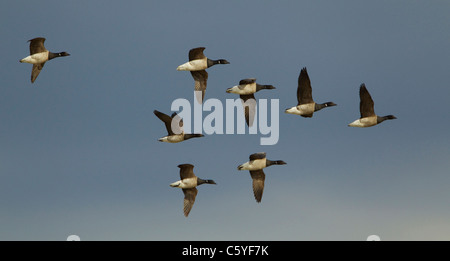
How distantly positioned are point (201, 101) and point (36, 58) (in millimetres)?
8851

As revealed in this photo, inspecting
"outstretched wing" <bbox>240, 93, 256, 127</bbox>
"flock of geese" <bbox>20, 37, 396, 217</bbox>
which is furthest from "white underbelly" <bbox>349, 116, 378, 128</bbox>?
"outstretched wing" <bbox>240, 93, 256, 127</bbox>

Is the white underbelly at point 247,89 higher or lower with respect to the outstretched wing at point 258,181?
higher

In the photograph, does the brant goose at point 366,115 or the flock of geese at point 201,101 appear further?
the flock of geese at point 201,101

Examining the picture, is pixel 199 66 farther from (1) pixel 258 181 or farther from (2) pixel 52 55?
(2) pixel 52 55

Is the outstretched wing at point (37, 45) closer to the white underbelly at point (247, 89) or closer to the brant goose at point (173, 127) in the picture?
the brant goose at point (173, 127)

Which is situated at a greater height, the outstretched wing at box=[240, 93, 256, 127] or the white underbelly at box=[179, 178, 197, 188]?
the outstretched wing at box=[240, 93, 256, 127]

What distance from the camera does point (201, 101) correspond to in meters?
50.5

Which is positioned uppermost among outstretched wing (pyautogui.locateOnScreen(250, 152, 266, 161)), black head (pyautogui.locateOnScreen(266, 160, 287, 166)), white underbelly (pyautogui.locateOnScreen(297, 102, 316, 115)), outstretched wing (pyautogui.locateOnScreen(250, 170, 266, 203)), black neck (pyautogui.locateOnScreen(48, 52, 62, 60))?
black neck (pyautogui.locateOnScreen(48, 52, 62, 60))

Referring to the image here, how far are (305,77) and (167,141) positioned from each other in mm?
7691

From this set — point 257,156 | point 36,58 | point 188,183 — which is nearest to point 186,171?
point 188,183

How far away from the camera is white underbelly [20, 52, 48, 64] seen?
50.6 meters

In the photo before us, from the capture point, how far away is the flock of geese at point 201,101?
4919 centimetres

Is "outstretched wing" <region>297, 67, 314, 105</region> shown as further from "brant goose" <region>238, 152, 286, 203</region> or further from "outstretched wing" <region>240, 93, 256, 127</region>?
"outstretched wing" <region>240, 93, 256, 127</region>

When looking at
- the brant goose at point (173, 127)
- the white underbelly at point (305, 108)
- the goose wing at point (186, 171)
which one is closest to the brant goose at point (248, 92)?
the white underbelly at point (305, 108)
